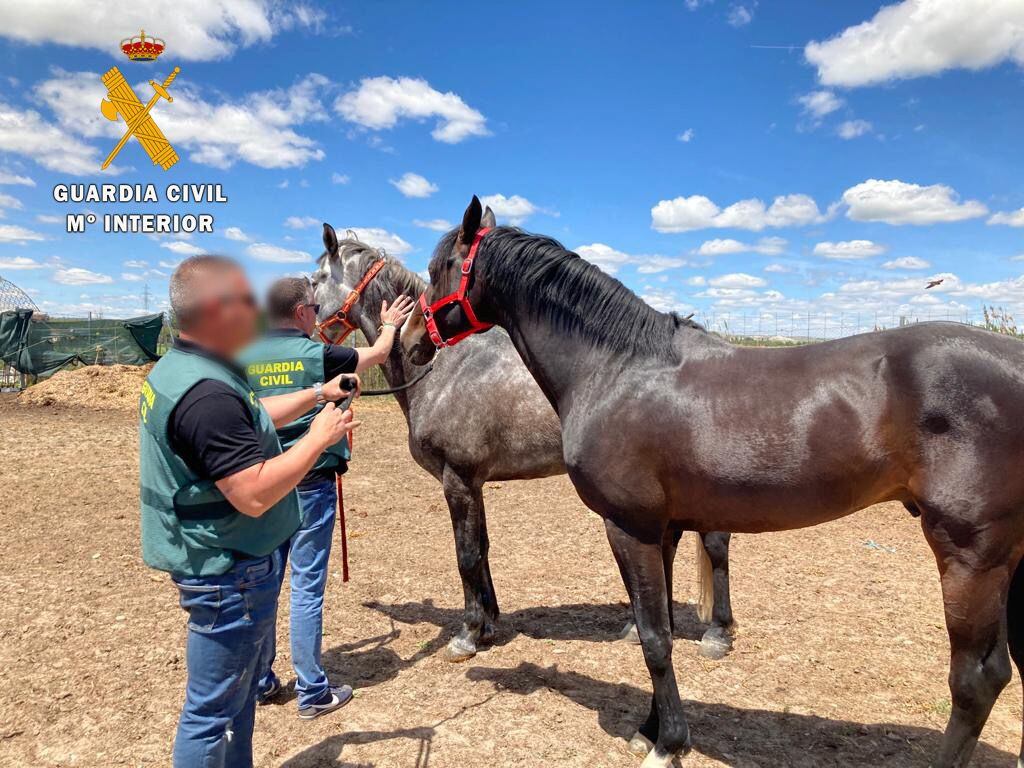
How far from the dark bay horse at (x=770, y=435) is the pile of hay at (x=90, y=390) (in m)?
14.1

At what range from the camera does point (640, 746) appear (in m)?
3.21

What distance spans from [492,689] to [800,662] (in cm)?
214

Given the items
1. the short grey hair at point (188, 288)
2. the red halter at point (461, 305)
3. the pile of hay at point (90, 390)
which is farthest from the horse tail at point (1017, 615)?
the pile of hay at point (90, 390)

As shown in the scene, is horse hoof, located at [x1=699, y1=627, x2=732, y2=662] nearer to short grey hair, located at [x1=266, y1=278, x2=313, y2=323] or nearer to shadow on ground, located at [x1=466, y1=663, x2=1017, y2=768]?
shadow on ground, located at [x1=466, y1=663, x2=1017, y2=768]

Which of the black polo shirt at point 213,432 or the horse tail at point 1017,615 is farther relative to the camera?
the horse tail at point 1017,615

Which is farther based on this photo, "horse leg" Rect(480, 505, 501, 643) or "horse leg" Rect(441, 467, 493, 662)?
"horse leg" Rect(480, 505, 501, 643)

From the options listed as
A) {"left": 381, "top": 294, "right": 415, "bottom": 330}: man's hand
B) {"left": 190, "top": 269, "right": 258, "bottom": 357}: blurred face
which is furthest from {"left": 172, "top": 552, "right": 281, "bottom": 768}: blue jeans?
{"left": 381, "top": 294, "right": 415, "bottom": 330}: man's hand

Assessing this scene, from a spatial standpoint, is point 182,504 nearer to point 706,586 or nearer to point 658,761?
point 658,761

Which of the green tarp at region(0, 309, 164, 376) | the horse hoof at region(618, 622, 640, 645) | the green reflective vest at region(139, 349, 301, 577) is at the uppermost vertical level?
the green tarp at region(0, 309, 164, 376)

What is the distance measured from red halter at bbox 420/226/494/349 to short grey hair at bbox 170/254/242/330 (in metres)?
1.59

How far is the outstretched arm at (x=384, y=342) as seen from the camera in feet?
12.2

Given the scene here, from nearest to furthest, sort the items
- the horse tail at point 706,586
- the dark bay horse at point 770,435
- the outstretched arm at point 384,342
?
the dark bay horse at point 770,435 < the outstretched arm at point 384,342 < the horse tail at point 706,586

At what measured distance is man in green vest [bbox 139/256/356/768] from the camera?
1.80 meters

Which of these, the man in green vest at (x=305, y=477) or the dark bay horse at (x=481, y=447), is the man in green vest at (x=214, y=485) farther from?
the dark bay horse at (x=481, y=447)
